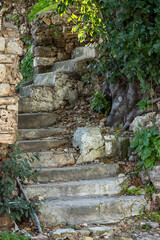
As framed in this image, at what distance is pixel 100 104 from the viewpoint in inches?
227

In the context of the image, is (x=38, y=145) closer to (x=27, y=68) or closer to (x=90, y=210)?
(x=90, y=210)

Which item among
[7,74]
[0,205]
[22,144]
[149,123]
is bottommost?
[0,205]

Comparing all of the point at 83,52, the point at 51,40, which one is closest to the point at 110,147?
the point at 83,52

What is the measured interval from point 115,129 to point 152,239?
2.28 metres

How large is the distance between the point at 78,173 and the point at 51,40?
14.7ft

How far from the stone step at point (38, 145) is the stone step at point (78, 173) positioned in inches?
26.8

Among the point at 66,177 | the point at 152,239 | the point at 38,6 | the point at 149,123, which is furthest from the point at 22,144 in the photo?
the point at 38,6

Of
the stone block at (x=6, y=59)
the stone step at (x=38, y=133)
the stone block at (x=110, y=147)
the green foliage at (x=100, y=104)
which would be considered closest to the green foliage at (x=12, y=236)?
→ the stone block at (x=6, y=59)

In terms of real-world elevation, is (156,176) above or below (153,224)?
above

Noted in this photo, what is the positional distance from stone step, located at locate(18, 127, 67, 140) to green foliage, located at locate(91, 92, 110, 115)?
3.02ft

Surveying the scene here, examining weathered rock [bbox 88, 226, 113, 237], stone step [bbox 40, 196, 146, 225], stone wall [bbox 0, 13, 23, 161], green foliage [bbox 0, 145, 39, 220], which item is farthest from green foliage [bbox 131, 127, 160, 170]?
stone wall [bbox 0, 13, 23, 161]

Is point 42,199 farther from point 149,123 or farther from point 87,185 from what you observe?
point 149,123

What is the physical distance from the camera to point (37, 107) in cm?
621

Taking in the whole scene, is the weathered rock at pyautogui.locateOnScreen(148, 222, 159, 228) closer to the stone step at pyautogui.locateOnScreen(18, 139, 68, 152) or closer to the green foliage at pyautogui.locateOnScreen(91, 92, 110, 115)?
the stone step at pyautogui.locateOnScreen(18, 139, 68, 152)
